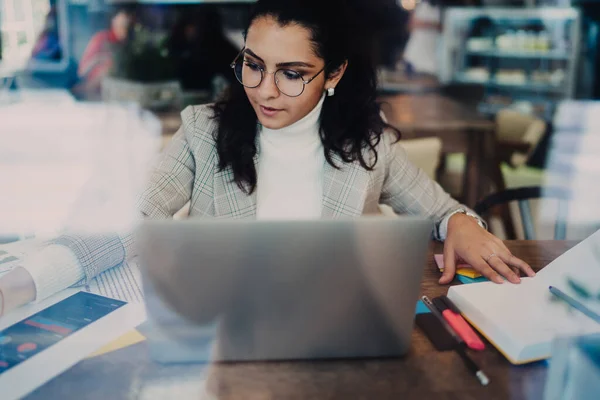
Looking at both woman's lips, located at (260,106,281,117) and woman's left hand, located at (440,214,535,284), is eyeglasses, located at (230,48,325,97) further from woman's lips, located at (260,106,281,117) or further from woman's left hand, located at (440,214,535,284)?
woman's left hand, located at (440,214,535,284)

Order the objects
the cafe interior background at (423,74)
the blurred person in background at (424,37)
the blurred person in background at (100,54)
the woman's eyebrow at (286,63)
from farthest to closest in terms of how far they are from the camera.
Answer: the blurred person in background at (424,37) → the blurred person in background at (100,54) → the cafe interior background at (423,74) → the woman's eyebrow at (286,63)

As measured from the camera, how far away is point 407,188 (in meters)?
1.55

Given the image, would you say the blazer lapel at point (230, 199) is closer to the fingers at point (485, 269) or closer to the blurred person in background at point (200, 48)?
the fingers at point (485, 269)

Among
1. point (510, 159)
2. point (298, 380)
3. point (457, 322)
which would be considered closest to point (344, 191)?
point (457, 322)

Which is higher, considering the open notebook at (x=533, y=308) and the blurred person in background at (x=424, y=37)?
the blurred person in background at (x=424, y=37)

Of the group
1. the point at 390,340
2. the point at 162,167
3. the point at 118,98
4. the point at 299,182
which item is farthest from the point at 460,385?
the point at 118,98

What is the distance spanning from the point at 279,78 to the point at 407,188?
0.48m

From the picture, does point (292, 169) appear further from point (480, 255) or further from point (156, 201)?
point (480, 255)

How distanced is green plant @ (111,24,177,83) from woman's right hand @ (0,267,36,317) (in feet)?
12.3

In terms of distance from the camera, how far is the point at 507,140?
3814mm

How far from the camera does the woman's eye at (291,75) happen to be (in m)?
1.32

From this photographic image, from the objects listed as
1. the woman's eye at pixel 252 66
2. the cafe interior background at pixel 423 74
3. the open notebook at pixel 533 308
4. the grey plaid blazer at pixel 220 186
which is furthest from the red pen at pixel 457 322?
the cafe interior background at pixel 423 74

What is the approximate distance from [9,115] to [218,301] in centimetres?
441

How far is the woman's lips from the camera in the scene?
1.37 m
